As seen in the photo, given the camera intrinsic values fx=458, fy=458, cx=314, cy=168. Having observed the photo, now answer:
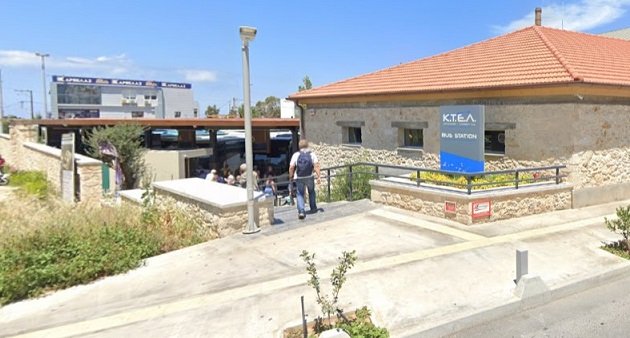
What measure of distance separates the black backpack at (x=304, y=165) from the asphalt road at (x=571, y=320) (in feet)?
17.2

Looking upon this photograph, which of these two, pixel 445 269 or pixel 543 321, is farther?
pixel 445 269

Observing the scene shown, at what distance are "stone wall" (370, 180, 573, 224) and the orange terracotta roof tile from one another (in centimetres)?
267

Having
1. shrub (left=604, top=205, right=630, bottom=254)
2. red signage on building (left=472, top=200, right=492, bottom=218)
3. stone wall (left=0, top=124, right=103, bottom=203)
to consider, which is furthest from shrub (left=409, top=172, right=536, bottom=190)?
stone wall (left=0, top=124, right=103, bottom=203)

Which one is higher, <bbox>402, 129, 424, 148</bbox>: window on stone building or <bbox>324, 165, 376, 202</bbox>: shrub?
<bbox>402, 129, 424, 148</bbox>: window on stone building

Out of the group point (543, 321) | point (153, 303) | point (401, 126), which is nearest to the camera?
point (543, 321)

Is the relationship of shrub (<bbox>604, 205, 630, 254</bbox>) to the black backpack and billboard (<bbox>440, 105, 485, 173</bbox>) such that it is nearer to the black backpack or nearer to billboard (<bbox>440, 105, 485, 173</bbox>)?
billboard (<bbox>440, 105, 485, 173</bbox>)

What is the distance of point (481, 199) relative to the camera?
927cm

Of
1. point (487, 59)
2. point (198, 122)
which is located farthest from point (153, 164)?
point (487, 59)

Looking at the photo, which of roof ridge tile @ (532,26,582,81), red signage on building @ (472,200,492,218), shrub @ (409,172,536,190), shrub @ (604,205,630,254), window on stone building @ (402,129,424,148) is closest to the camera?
shrub @ (604,205,630,254)

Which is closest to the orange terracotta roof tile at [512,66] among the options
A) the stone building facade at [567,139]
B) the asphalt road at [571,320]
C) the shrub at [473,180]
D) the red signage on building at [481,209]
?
the stone building facade at [567,139]

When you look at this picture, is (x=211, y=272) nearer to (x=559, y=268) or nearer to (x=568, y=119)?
(x=559, y=268)

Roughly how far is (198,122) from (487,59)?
588 inches

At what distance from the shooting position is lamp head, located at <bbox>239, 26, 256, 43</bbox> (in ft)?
26.3

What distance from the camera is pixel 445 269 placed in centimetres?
671
